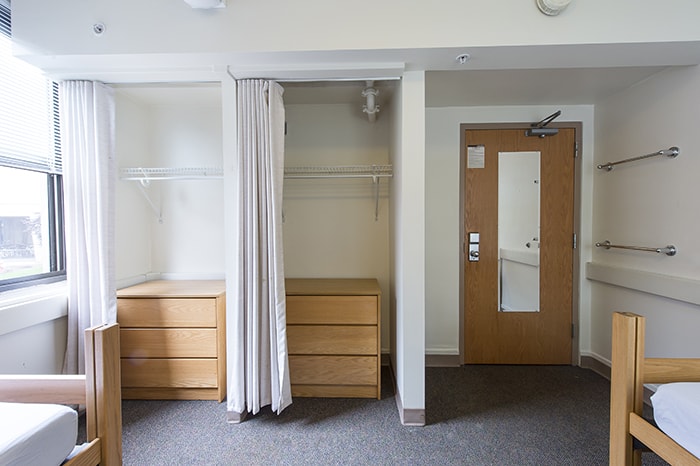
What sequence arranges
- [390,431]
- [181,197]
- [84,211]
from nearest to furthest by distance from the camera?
[390,431], [84,211], [181,197]

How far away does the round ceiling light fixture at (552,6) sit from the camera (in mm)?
1394

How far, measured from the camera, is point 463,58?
157 cm

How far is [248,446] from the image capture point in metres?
1.61

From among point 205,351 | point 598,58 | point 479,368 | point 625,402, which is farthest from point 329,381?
point 598,58

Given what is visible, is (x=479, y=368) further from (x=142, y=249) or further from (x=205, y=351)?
(x=142, y=249)

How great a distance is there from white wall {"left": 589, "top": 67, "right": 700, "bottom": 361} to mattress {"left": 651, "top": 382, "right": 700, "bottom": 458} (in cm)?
126

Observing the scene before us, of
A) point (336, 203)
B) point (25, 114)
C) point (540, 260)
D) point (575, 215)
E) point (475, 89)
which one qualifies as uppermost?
point (475, 89)

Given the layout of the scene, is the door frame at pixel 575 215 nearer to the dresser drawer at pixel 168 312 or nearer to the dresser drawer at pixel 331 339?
the dresser drawer at pixel 331 339

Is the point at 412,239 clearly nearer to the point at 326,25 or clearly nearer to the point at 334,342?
the point at 334,342

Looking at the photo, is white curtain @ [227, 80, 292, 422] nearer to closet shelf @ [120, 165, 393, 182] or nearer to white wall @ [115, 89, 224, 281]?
closet shelf @ [120, 165, 393, 182]

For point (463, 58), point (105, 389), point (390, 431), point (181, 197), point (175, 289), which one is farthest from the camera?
point (181, 197)

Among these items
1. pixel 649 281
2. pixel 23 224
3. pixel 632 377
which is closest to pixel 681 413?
pixel 632 377

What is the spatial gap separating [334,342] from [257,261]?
0.81 m

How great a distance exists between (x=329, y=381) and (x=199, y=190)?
75.7 inches
